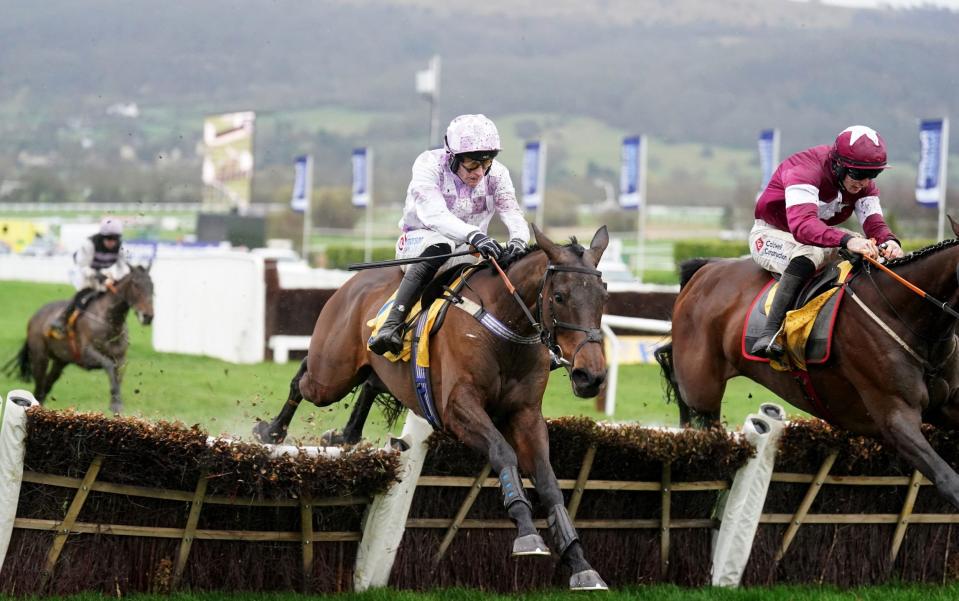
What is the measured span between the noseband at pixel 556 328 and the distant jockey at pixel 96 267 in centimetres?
795

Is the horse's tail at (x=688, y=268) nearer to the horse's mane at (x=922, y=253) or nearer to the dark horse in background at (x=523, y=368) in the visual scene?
the horse's mane at (x=922, y=253)

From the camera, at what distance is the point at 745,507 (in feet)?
20.1

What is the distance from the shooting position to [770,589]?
594 cm

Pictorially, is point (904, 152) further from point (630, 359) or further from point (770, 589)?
point (770, 589)

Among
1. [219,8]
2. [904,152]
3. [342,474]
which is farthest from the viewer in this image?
[219,8]

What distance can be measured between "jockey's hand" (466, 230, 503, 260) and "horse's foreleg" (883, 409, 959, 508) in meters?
1.98

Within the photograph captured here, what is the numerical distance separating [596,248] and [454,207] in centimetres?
109

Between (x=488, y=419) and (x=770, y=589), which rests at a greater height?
(x=488, y=419)

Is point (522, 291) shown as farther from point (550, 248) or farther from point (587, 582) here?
point (587, 582)

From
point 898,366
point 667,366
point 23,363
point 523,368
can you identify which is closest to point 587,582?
point 523,368

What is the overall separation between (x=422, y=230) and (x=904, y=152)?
94.2 metres

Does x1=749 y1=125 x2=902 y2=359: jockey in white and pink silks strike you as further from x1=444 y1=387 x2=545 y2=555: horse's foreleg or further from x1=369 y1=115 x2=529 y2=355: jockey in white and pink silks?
x1=444 y1=387 x2=545 y2=555: horse's foreleg

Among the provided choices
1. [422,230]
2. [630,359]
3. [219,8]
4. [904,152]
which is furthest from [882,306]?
[219,8]

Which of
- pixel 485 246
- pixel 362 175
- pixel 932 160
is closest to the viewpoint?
pixel 485 246
